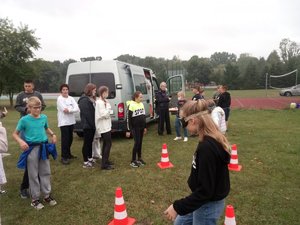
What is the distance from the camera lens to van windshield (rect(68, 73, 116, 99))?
339 inches

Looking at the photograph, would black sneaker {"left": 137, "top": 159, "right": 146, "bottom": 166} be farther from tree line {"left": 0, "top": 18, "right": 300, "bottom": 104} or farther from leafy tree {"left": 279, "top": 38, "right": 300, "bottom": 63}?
leafy tree {"left": 279, "top": 38, "right": 300, "bottom": 63}

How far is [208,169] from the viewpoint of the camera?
2045mm

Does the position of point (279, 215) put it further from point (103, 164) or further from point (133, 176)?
point (103, 164)

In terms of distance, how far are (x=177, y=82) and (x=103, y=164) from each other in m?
8.19

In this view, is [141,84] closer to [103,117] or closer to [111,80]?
[111,80]

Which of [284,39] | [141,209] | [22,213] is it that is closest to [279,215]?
[141,209]

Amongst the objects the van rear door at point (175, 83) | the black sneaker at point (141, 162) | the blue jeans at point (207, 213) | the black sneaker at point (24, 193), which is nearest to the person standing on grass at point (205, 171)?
the blue jeans at point (207, 213)

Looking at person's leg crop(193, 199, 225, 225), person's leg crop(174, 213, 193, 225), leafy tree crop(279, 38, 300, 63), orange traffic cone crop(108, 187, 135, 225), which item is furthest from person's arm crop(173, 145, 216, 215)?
leafy tree crop(279, 38, 300, 63)

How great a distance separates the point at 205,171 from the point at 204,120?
1.31 feet

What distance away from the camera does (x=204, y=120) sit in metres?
2.19

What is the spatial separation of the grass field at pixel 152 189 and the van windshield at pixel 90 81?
77.9 inches

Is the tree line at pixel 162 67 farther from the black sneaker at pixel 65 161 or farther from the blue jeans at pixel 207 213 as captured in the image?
the blue jeans at pixel 207 213

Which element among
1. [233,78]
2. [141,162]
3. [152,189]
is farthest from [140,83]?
[233,78]

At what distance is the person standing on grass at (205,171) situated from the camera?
2.06 metres
